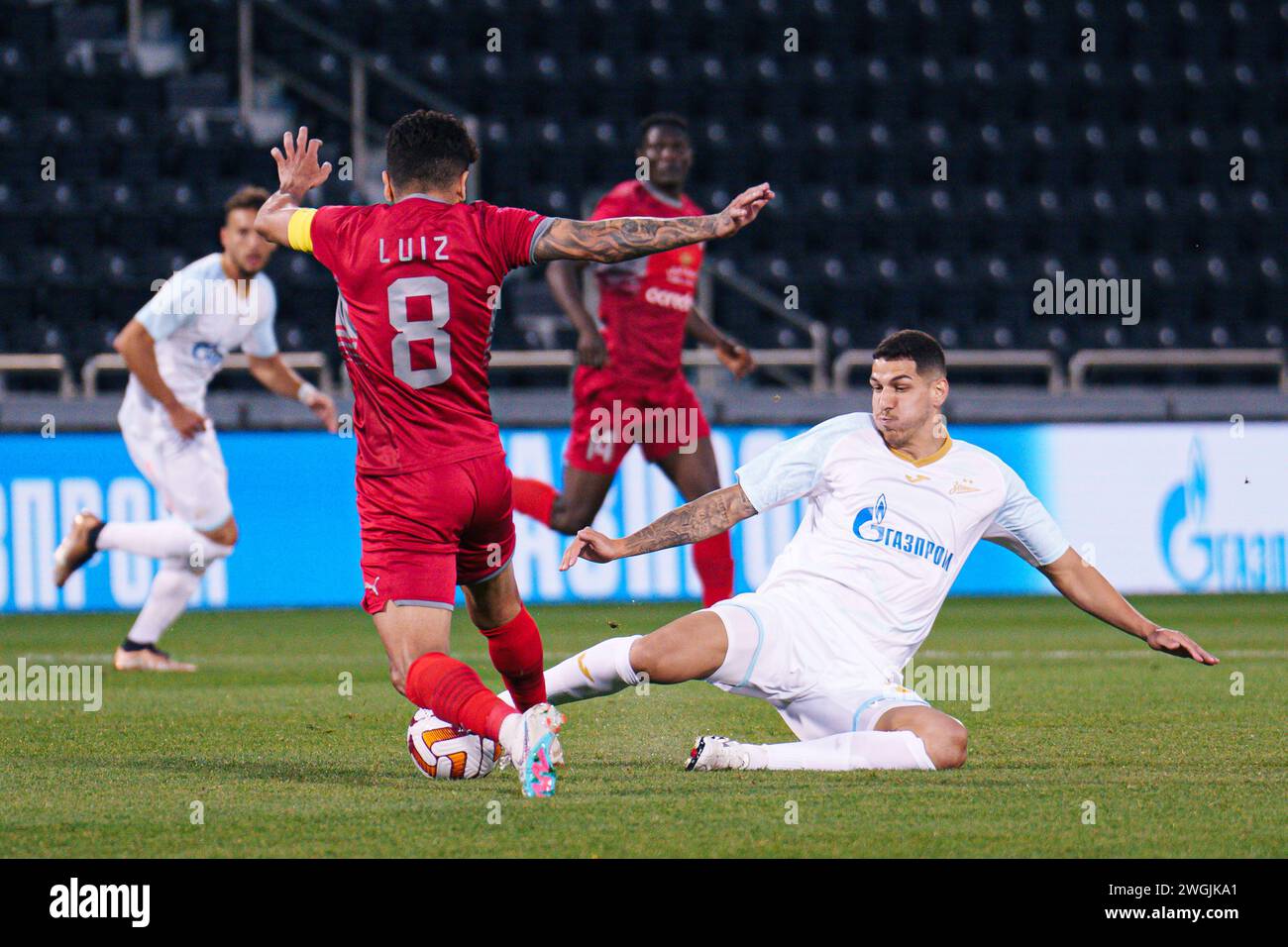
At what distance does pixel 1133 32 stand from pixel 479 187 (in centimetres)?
643

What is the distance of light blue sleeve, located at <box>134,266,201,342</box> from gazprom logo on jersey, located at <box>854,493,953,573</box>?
14.7ft

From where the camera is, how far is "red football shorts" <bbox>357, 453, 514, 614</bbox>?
4.95 meters

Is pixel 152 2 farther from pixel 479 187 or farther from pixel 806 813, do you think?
pixel 806 813

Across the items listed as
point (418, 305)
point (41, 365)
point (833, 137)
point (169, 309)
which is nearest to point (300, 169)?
point (418, 305)

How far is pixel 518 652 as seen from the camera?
5.36 meters

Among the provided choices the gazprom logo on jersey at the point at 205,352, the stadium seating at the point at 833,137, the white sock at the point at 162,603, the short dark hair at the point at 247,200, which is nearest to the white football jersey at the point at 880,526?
the short dark hair at the point at 247,200

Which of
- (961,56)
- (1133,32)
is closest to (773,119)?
(961,56)

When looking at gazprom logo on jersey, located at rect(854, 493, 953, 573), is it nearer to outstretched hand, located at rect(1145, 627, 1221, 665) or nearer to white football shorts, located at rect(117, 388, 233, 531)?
outstretched hand, located at rect(1145, 627, 1221, 665)

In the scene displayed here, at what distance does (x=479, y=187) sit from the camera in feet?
50.8

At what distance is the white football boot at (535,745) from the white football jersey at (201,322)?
15.7 ft

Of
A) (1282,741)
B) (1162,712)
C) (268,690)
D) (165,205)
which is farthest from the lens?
(165,205)

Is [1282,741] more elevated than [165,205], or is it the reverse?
[165,205]

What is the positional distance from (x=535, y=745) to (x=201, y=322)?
199 inches

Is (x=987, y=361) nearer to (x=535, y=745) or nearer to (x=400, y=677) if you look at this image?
(x=400, y=677)
